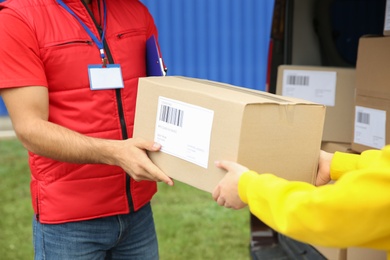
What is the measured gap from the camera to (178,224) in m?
4.23

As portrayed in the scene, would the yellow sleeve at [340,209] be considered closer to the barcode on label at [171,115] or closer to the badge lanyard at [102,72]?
the barcode on label at [171,115]

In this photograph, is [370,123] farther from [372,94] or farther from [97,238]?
[97,238]

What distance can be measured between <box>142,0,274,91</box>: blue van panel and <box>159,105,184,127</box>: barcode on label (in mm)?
4764

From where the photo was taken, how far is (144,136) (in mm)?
1742

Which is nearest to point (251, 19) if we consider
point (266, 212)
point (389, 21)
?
point (389, 21)

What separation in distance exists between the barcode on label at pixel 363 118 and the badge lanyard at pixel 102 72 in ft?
3.29

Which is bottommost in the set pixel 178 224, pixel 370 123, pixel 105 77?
pixel 178 224

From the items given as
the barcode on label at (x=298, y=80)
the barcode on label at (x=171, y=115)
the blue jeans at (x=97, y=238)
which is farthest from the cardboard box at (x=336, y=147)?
the barcode on label at (x=171, y=115)

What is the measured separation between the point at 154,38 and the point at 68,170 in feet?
1.67

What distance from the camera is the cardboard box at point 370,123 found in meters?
2.32

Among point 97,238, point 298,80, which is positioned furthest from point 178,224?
point 97,238

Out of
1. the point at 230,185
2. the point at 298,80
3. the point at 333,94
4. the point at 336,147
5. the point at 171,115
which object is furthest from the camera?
the point at 298,80

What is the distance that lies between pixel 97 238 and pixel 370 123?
111 cm

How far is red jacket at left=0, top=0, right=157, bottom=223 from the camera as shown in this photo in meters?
1.83
